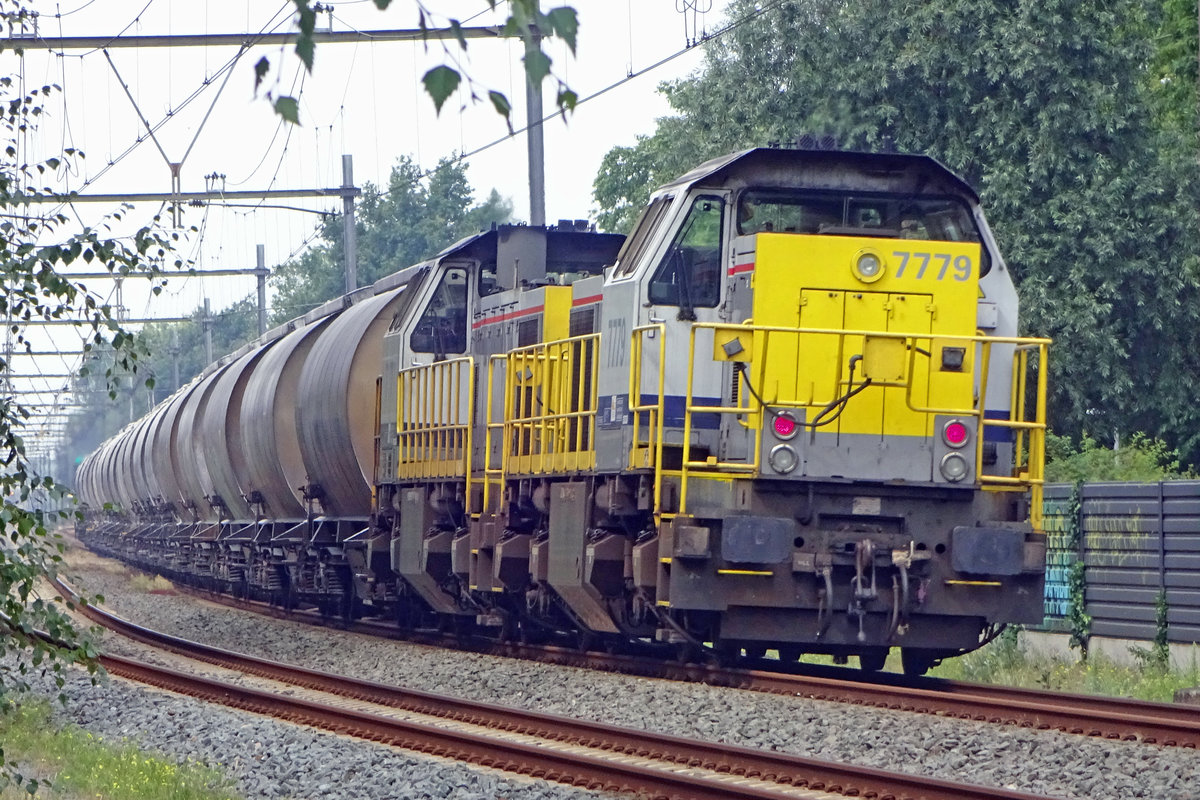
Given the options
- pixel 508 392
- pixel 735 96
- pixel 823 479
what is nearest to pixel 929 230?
pixel 823 479

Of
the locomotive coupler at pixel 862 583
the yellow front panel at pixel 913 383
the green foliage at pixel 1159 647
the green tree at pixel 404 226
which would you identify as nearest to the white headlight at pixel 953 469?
the yellow front panel at pixel 913 383

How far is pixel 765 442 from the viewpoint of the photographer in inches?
393

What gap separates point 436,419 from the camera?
1472 centimetres

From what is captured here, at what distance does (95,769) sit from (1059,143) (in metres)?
21.8

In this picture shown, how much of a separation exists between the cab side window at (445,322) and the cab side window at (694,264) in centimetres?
511

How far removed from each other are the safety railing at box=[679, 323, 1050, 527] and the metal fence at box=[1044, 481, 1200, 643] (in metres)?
3.64

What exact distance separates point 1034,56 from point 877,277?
1745cm

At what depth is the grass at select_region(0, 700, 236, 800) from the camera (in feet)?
24.4

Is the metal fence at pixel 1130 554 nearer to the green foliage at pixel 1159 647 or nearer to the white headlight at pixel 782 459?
the green foliage at pixel 1159 647

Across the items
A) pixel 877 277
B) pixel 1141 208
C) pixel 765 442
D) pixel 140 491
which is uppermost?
pixel 1141 208

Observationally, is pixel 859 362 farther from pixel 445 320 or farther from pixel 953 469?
pixel 445 320

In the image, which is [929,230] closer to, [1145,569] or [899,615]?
[899,615]

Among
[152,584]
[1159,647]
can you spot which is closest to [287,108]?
[1159,647]

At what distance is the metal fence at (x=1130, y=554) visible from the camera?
1319cm
